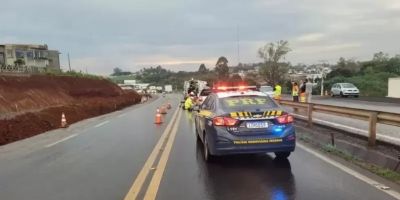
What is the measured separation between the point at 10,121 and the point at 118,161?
12.2 metres

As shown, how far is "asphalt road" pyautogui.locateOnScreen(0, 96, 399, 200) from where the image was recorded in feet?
24.3

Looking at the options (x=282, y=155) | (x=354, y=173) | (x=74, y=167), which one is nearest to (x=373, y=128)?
(x=282, y=155)

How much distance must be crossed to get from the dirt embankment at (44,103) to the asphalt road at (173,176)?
7.95m

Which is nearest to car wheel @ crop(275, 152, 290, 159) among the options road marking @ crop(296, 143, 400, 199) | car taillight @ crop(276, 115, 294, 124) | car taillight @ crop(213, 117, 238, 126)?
road marking @ crop(296, 143, 400, 199)

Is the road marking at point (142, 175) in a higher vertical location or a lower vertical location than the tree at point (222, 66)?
lower

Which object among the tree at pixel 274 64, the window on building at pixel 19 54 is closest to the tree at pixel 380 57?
the tree at pixel 274 64

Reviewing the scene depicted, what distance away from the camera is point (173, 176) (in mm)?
8836

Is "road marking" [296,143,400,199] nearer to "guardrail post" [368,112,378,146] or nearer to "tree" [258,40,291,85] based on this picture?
"guardrail post" [368,112,378,146]

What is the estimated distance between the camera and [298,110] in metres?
A: 20.6

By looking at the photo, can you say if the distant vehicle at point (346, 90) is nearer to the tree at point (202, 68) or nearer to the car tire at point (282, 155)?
the car tire at point (282, 155)

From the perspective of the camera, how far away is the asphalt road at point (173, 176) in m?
7.39

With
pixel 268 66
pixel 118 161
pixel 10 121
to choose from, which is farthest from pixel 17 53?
pixel 118 161

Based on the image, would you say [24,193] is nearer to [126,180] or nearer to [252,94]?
[126,180]

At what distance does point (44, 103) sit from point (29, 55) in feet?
171
